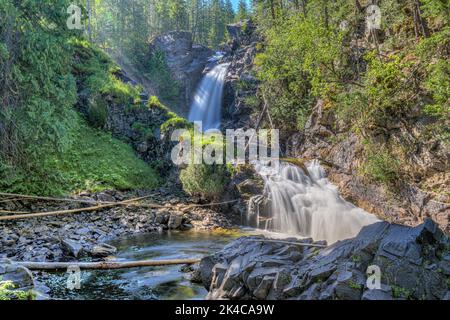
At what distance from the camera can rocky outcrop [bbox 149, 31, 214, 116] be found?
1510 inches

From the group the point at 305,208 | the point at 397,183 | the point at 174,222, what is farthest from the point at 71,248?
the point at 397,183

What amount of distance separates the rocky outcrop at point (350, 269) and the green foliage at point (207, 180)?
916 cm

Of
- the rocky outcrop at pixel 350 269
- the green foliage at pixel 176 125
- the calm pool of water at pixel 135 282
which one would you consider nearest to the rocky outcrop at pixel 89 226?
the calm pool of water at pixel 135 282

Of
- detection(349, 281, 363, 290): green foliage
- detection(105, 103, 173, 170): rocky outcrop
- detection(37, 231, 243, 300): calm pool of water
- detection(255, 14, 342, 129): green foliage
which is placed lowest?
detection(37, 231, 243, 300): calm pool of water

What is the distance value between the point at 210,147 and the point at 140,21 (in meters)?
34.9

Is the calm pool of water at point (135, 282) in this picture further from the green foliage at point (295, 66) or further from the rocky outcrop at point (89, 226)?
the green foliage at point (295, 66)

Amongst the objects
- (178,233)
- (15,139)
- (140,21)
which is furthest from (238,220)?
(140,21)

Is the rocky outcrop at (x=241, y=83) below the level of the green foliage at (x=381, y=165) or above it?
above

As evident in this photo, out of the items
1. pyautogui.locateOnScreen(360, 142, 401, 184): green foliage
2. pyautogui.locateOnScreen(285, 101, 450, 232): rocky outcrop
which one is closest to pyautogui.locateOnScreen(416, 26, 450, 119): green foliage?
pyautogui.locateOnScreen(285, 101, 450, 232): rocky outcrop

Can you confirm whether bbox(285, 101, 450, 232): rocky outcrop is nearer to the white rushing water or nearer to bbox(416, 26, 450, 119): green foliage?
the white rushing water

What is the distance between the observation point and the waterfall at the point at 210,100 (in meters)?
31.8

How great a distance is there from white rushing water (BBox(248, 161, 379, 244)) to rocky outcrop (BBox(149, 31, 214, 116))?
74.7ft

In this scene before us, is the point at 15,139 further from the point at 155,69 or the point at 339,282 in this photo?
the point at 155,69

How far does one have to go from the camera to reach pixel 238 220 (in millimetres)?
15500
